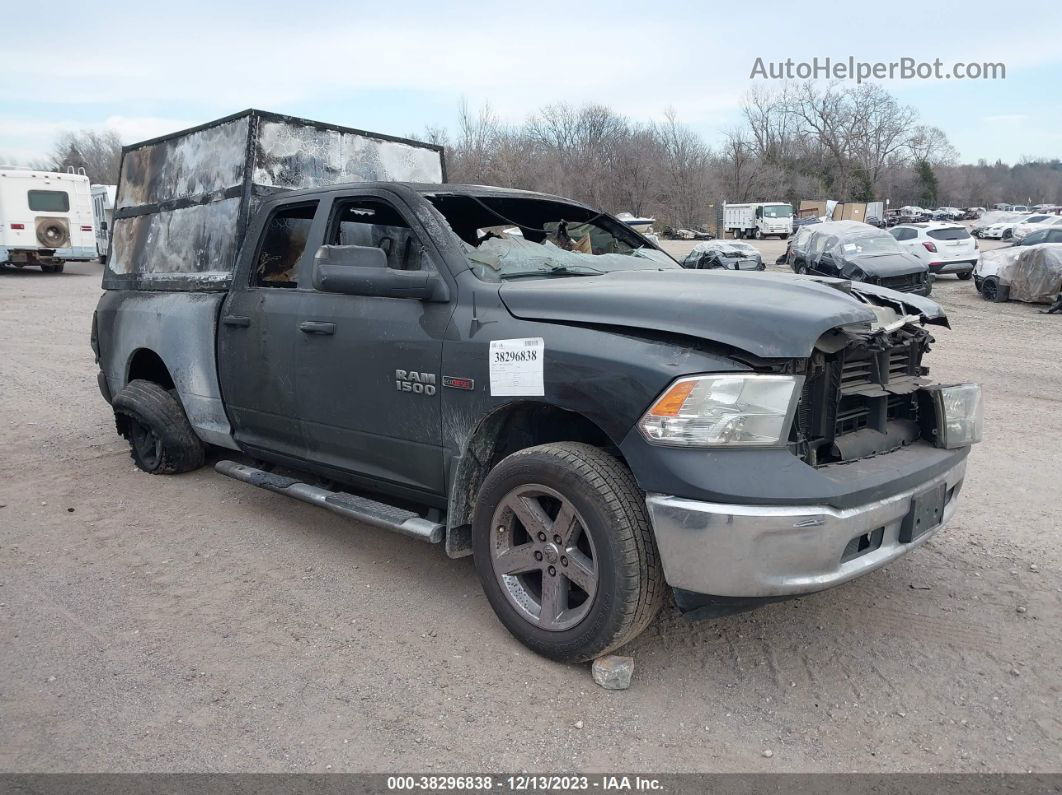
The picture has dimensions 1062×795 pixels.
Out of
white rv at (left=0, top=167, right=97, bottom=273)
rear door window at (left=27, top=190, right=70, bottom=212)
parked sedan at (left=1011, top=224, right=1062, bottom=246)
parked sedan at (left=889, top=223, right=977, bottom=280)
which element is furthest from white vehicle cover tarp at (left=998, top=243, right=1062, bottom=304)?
rear door window at (left=27, top=190, right=70, bottom=212)

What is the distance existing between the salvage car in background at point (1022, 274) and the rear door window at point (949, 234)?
11.4 ft

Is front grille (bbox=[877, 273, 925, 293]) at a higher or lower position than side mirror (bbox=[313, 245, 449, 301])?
lower

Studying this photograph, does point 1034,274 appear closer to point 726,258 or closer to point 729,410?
point 726,258

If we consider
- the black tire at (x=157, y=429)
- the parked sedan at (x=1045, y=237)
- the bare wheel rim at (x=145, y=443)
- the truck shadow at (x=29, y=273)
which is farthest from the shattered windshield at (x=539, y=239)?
the truck shadow at (x=29, y=273)

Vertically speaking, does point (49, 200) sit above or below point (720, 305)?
above

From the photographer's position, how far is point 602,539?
2801mm

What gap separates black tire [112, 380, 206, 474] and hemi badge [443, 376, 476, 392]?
268 centimetres

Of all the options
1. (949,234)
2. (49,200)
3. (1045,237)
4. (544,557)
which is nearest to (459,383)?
(544,557)

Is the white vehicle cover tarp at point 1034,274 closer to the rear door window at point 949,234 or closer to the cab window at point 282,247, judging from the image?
the rear door window at point 949,234

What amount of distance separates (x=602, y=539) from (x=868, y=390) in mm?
1180

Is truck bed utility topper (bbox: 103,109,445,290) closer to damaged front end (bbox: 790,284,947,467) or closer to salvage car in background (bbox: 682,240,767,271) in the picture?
damaged front end (bbox: 790,284,947,467)

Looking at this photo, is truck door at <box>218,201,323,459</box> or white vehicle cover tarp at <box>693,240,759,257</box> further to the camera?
white vehicle cover tarp at <box>693,240,759,257</box>

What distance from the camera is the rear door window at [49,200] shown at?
73.8 feet

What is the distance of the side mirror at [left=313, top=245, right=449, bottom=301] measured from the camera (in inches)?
131
